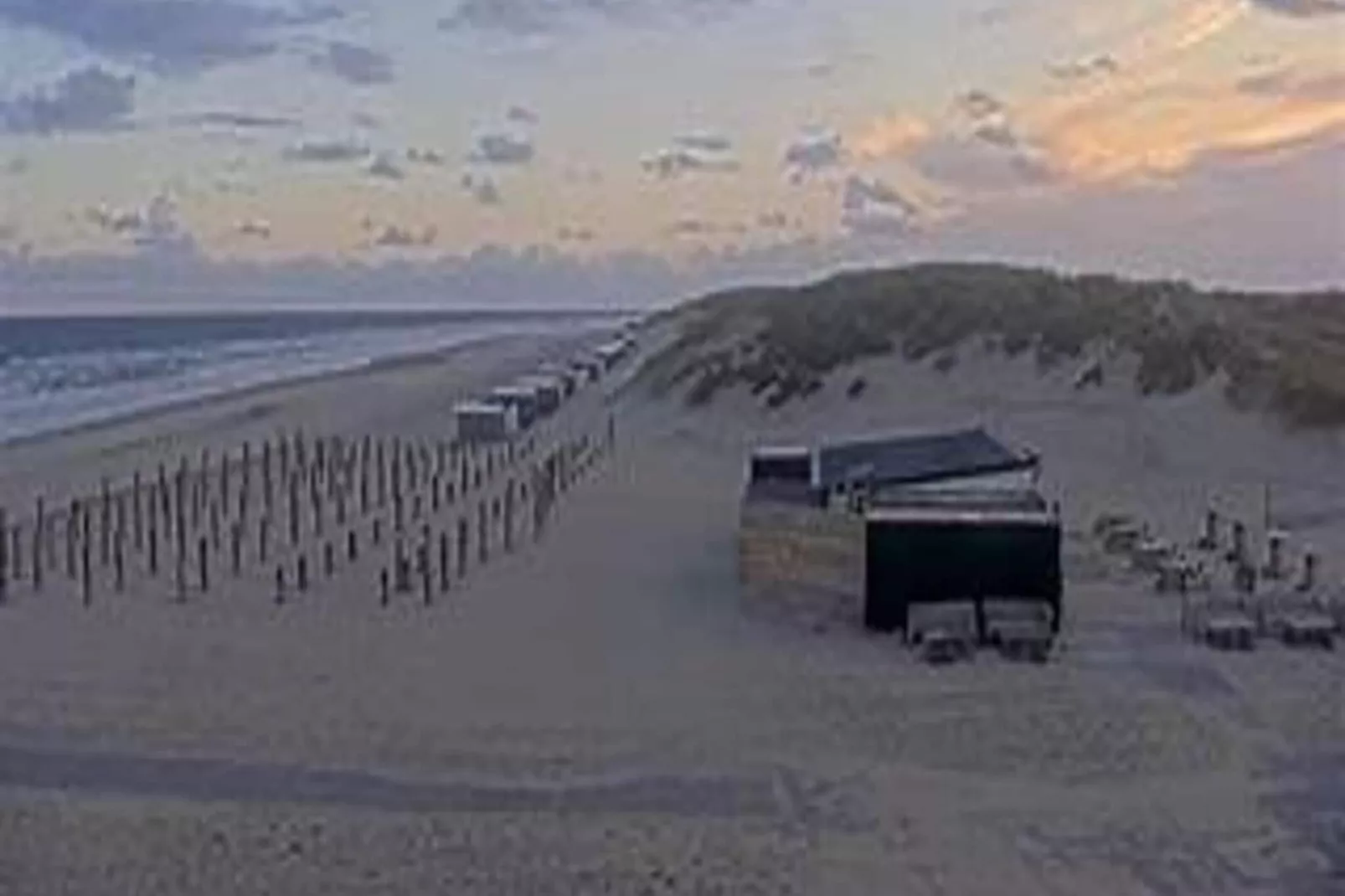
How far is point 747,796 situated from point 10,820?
5403mm

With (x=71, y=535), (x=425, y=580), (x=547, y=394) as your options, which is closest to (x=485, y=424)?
(x=547, y=394)

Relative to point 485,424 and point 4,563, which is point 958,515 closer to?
point 4,563

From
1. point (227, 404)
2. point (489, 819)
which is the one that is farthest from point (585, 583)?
point (227, 404)

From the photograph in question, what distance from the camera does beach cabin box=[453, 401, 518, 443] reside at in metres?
54.8

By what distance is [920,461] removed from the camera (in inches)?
1216

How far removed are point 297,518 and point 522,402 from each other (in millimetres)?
23010

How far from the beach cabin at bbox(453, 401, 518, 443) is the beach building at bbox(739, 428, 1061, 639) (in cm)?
2395

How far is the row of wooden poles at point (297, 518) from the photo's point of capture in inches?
1223

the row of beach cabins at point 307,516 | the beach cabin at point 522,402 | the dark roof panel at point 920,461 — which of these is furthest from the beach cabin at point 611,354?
the dark roof panel at point 920,461

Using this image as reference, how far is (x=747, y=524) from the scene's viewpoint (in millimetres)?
28344

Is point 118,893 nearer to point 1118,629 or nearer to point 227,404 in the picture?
point 1118,629

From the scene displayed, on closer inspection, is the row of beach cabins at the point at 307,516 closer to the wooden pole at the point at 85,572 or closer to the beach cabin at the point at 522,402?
the wooden pole at the point at 85,572

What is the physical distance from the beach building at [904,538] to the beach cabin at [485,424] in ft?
78.6

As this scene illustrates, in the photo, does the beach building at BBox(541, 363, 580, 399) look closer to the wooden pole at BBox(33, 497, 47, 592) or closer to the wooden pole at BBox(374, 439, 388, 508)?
the wooden pole at BBox(374, 439, 388, 508)
